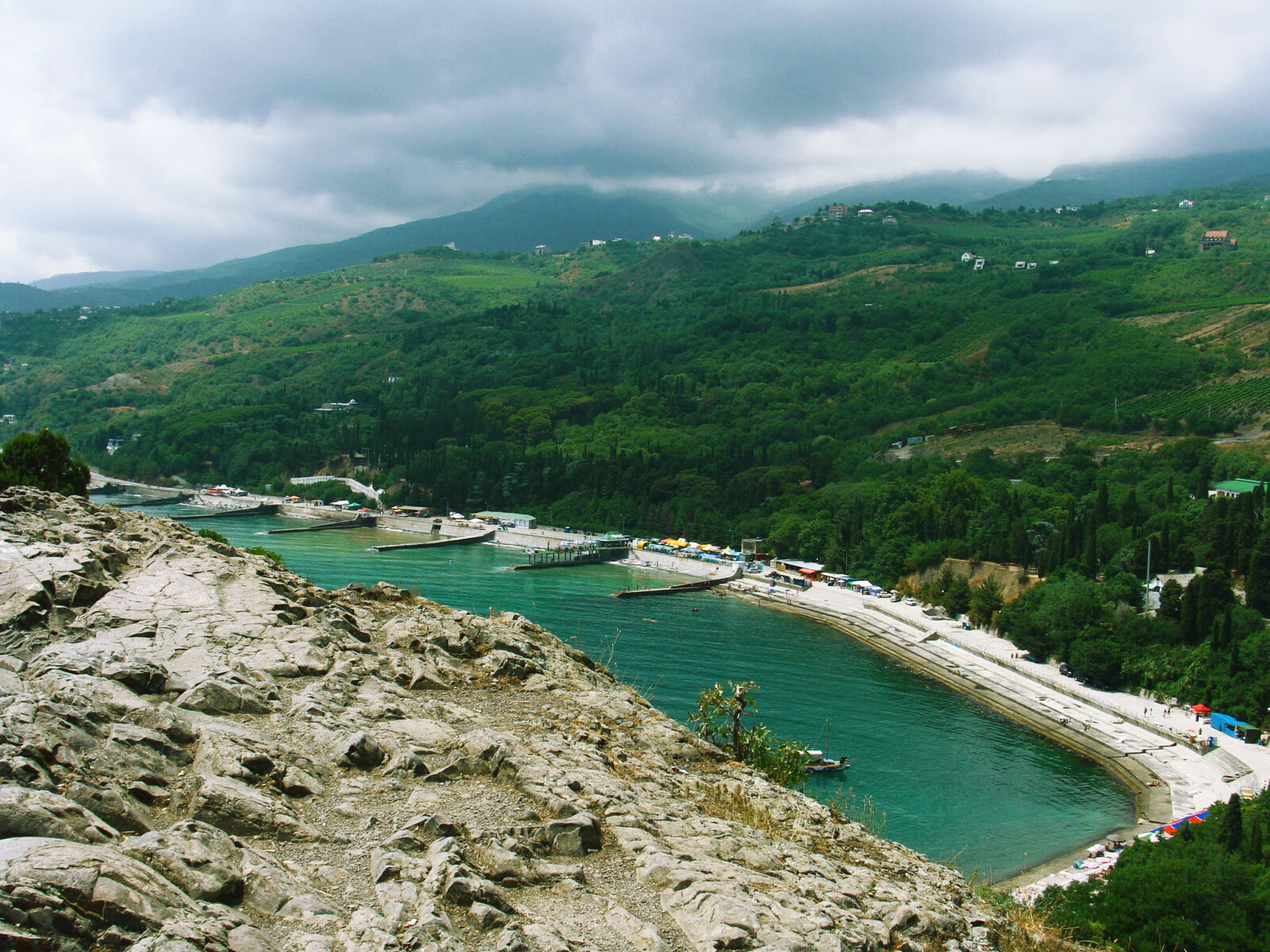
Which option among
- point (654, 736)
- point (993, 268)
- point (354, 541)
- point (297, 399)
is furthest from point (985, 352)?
point (654, 736)

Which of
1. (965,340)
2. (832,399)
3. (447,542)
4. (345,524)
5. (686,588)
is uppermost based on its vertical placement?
(965,340)

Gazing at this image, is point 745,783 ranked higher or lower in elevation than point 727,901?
lower

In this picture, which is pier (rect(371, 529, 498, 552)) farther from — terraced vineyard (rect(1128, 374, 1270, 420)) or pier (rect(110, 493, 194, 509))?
terraced vineyard (rect(1128, 374, 1270, 420))

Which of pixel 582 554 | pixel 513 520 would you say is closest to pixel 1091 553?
pixel 582 554

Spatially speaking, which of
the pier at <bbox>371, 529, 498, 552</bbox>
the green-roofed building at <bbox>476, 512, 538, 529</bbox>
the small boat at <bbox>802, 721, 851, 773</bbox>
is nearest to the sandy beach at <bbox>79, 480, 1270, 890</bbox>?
the small boat at <bbox>802, 721, 851, 773</bbox>

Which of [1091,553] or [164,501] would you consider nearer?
[1091,553]

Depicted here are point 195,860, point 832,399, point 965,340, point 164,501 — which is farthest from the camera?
point 965,340

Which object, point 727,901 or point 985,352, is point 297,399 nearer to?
point 985,352

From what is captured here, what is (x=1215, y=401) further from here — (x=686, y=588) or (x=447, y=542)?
(x=447, y=542)
